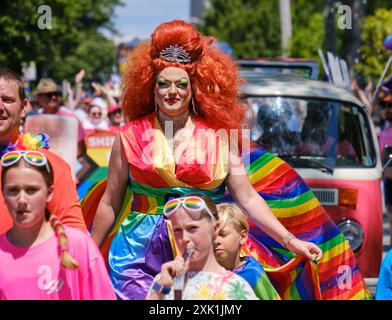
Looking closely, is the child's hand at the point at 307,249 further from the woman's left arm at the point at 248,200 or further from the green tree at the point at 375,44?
the green tree at the point at 375,44

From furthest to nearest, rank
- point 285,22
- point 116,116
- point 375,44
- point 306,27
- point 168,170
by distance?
point 306,27, point 285,22, point 375,44, point 116,116, point 168,170

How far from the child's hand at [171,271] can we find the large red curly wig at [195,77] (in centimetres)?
150

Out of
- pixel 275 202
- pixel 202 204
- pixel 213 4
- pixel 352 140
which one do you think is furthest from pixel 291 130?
pixel 213 4

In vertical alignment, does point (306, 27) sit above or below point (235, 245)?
above

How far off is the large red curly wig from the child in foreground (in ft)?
1.72

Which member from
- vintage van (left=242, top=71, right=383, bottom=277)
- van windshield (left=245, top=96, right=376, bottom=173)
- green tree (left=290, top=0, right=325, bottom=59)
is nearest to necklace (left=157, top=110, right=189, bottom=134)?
vintage van (left=242, top=71, right=383, bottom=277)

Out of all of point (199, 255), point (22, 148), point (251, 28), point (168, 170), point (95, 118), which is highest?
point (251, 28)

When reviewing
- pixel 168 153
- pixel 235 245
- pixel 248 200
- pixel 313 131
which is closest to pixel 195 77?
pixel 168 153

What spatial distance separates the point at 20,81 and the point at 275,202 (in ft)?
6.32

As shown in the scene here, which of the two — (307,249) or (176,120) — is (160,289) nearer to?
(307,249)

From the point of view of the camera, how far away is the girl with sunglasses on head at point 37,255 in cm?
362

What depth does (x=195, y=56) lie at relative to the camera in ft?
16.5

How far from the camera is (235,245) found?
4.70 meters

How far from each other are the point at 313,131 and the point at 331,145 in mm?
214
